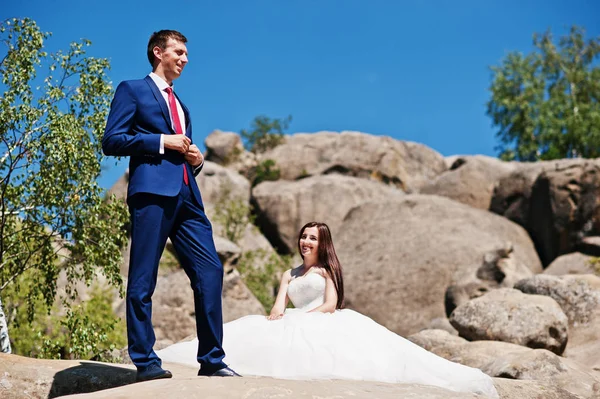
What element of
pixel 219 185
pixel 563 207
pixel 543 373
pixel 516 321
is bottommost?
pixel 543 373

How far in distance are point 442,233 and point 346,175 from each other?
15646mm

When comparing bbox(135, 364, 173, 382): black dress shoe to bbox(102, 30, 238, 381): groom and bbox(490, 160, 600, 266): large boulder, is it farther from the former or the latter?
bbox(490, 160, 600, 266): large boulder

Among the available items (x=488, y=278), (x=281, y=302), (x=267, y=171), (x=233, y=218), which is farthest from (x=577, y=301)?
(x=267, y=171)

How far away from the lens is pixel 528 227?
32.7 metres

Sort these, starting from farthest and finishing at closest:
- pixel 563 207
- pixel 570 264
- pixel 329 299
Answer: pixel 563 207 → pixel 570 264 → pixel 329 299

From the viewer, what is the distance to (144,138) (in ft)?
23.0

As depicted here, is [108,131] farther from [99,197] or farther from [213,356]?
[99,197]

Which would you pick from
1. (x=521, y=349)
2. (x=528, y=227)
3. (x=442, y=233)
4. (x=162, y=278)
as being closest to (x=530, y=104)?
(x=528, y=227)

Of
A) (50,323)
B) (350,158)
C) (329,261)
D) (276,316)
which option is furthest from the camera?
(350,158)

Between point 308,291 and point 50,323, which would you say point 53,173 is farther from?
point 50,323

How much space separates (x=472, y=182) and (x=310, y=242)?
27.5 meters

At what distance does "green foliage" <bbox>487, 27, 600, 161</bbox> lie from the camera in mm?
46906

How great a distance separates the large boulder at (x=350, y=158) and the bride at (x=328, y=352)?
36.0 meters

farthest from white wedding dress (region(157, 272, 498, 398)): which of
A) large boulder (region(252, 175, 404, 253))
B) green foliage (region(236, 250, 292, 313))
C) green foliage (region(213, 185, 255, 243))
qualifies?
large boulder (region(252, 175, 404, 253))
